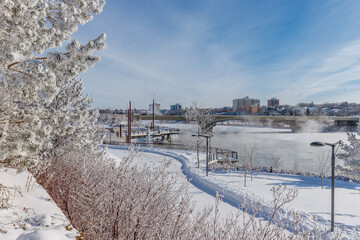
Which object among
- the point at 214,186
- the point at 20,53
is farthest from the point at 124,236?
the point at 214,186

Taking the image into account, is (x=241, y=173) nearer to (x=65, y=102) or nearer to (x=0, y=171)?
(x=65, y=102)

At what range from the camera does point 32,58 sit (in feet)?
16.7

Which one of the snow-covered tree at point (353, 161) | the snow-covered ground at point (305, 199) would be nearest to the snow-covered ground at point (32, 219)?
the snow-covered ground at point (305, 199)

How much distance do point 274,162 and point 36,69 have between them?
94.9 ft

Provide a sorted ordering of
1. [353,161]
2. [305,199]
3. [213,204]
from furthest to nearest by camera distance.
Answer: [353,161] → [305,199] → [213,204]

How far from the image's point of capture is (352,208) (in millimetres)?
12102

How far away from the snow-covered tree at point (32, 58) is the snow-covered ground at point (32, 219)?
90 cm

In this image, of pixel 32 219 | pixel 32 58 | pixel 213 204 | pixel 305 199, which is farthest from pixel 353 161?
pixel 32 58

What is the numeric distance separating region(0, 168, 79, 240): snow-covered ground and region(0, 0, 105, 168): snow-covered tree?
897 mm

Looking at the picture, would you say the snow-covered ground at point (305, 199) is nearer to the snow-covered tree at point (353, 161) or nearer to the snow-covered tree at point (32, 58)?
the snow-covered tree at point (353, 161)

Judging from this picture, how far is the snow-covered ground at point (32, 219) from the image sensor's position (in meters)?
3.53

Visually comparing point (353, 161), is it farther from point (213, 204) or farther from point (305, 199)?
point (213, 204)

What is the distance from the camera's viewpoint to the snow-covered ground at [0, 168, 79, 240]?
139 inches

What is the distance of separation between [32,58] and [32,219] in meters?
3.61
